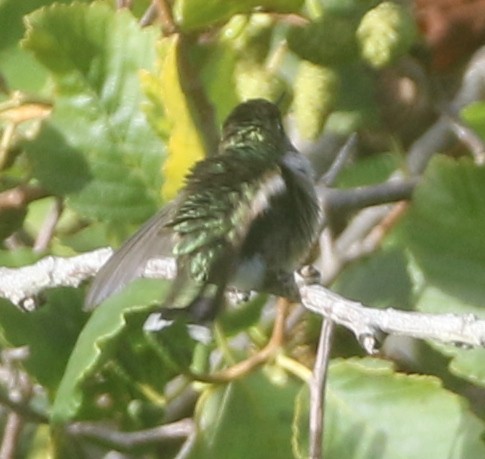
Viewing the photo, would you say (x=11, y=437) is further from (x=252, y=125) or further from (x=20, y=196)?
(x=252, y=125)

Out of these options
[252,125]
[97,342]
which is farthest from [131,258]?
[252,125]

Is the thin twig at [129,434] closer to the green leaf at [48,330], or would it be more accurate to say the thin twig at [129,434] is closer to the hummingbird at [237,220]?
the green leaf at [48,330]

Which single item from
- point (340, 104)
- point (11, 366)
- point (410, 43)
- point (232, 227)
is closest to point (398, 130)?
point (340, 104)

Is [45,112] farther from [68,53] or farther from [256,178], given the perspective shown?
[256,178]

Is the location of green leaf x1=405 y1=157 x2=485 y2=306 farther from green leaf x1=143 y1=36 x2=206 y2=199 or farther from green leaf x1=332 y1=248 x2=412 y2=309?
green leaf x1=143 y1=36 x2=206 y2=199

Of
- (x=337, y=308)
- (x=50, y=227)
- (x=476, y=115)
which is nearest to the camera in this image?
(x=337, y=308)

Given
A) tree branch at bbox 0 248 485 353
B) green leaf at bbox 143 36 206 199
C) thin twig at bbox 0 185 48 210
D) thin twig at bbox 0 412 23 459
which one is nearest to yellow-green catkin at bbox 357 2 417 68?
green leaf at bbox 143 36 206 199

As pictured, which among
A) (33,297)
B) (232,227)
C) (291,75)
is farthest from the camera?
(291,75)
